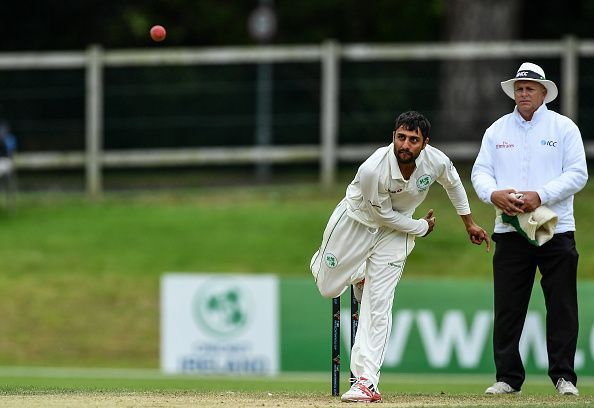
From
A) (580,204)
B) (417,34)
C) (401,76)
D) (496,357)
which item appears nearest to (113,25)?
(417,34)

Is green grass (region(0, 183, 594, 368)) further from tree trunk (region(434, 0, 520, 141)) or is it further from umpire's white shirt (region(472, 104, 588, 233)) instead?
umpire's white shirt (region(472, 104, 588, 233))

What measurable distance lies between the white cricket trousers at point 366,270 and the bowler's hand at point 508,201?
56cm

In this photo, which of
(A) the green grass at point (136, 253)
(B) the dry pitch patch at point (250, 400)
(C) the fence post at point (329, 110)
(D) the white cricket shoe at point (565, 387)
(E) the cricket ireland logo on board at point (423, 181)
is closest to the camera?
(B) the dry pitch patch at point (250, 400)

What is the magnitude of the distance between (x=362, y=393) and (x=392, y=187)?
1.17 metres

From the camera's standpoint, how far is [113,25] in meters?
25.2

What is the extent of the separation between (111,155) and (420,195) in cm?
1157

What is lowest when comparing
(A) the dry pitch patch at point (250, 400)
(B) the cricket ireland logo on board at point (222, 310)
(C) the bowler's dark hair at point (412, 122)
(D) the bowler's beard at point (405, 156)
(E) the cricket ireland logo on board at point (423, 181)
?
(A) the dry pitch patch at point (250, 400)

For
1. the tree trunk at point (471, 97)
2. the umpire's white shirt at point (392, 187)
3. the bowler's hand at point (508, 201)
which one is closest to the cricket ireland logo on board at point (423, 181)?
the umpire's white shirt at point (392, 187)

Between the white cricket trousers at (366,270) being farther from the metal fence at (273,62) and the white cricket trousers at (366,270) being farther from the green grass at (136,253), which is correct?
the metal fence at (273,62)

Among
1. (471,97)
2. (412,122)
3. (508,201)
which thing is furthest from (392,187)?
(471,97)

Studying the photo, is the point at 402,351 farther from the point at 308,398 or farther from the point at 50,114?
the point at 50,114

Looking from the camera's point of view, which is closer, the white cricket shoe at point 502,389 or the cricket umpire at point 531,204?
the cricket umpire at point 531,204

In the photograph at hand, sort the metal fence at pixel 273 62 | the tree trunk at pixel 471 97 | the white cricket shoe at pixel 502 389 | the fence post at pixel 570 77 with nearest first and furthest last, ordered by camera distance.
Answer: the white cricket shoe at pixel 502 389
the fence post at pixel 570 77
the metal fence at pixel 273 62
the tree trunk at pixel 471 97

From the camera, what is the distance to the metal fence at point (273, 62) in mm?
18875
